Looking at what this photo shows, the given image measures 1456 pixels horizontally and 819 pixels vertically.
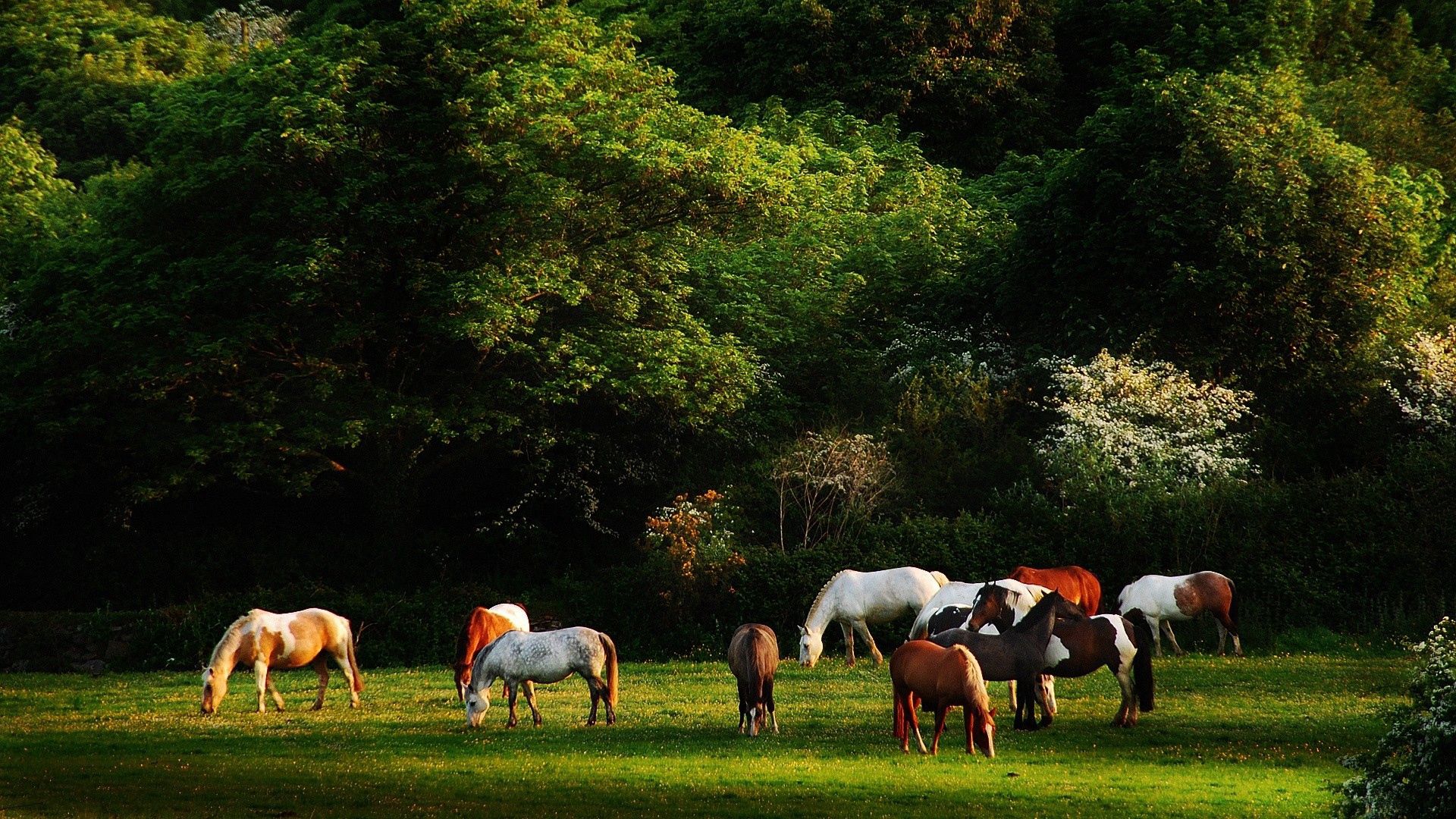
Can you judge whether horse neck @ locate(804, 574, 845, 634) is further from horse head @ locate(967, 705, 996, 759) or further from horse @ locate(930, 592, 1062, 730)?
horse head @ locate(967, 705, 996, 759)

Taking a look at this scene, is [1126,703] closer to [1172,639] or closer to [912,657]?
[912,657]

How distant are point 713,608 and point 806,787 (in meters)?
15.1

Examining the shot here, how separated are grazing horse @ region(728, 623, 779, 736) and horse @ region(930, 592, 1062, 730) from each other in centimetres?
205

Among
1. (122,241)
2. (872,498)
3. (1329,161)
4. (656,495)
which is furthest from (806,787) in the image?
(1329,161)

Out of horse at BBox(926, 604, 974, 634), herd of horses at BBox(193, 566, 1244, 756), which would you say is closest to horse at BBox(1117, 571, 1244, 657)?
herd of horses at BBox(193, 566, 1244, 756)

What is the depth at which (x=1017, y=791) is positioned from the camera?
14.2 meters

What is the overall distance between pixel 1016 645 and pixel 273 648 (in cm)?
1086

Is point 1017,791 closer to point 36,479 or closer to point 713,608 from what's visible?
point 713,608

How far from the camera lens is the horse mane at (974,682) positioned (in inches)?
624

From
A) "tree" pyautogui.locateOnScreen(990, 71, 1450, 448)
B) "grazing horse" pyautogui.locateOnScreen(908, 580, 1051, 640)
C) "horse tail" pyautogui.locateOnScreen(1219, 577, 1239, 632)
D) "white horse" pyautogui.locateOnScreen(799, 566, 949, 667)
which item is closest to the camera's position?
"grazing horse" pyautogui.locateOnScreen(908, 580, 1051, 640)

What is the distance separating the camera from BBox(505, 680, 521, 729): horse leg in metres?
18.4

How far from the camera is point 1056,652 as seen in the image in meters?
17.9

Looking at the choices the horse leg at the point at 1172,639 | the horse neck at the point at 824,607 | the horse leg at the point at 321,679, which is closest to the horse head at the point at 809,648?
the horse neck at the point at 824,607

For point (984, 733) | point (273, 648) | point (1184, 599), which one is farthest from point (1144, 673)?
point (273, 648)
